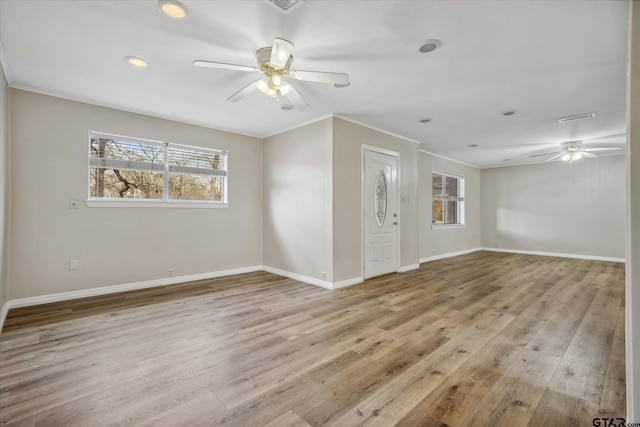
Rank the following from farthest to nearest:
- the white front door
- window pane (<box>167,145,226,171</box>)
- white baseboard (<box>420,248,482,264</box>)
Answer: white baseboard (<box>420,248,482,264</box>), the white front door, window pane (<box>167,145,226,171</box>)

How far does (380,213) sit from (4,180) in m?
5.03

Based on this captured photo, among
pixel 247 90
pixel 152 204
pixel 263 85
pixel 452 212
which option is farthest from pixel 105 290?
pixel 452 212

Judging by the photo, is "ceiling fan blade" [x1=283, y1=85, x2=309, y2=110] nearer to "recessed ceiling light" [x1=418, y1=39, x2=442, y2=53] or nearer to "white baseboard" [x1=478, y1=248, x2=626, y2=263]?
"recessed ceiling light" [x1=418, y1=39, x2=442, y2=53]

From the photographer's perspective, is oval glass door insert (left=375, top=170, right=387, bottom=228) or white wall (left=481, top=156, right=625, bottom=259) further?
white wall (left=481, top=156, right=625, bottom=259)

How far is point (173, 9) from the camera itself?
7.02 feet

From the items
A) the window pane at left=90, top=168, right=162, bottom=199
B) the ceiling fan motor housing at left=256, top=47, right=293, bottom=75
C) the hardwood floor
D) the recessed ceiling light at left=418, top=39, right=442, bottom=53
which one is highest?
the recessed ceiling light at left=418, top=39, right=442, bottom=53

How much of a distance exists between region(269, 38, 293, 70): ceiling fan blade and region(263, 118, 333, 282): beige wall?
2.17m

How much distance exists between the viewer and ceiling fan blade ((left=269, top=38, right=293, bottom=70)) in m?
2.19

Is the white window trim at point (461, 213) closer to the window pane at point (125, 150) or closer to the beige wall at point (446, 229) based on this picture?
the beige wall at point (446, 229)

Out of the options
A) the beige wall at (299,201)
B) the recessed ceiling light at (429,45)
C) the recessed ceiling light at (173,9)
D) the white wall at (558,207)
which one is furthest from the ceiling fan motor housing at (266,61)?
the white wall at (558,207)

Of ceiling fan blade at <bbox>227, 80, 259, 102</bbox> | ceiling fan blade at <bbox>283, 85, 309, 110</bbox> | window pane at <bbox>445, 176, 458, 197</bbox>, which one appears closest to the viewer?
ceiling fan blade at <bbox>227, 80, 259, 102</bbox>

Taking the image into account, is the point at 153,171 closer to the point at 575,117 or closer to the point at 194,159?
the point at 194,159

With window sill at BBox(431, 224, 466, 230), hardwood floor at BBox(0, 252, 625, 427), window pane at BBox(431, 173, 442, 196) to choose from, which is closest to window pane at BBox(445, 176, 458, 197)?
window pane at BBox(431, 173, 442, 196)

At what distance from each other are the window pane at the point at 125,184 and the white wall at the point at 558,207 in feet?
29.6
